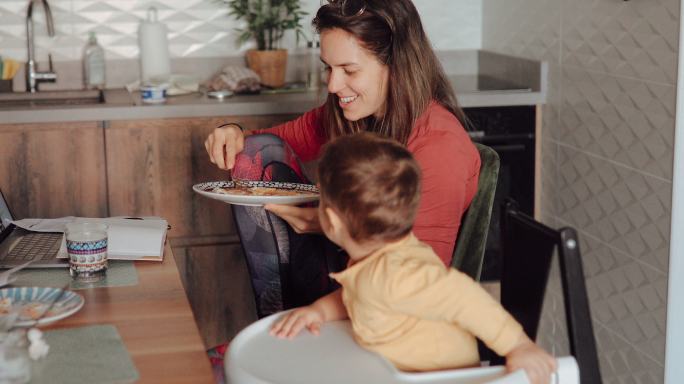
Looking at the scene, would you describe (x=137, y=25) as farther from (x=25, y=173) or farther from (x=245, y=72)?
(x=25, y=173)

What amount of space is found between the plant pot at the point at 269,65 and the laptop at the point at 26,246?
57.7 inches

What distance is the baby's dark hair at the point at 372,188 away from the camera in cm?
140

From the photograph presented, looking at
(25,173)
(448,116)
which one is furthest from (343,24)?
(25,173)

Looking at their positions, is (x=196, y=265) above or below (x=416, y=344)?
below

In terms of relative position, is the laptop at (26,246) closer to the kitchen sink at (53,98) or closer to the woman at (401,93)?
the woman at (401,93)

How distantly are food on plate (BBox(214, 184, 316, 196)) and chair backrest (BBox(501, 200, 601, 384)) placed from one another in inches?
21.8

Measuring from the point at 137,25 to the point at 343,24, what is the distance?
176cm

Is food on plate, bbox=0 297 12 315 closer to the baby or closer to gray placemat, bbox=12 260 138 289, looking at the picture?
gray placemat, bbox=12 260 138 289

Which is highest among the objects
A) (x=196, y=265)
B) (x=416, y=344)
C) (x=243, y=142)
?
(x=243, y=142)

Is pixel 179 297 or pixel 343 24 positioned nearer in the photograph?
pixel 179 297

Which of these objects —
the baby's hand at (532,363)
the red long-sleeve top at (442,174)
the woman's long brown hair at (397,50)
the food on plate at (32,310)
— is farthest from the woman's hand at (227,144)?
the baby's hand at (532,363)

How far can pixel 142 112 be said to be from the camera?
10.0ft

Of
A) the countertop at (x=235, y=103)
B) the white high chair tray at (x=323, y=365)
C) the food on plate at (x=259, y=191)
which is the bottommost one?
the white high chair tray at (x=323, y=365)

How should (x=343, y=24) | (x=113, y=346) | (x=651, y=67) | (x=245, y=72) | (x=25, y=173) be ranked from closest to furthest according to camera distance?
(x=113, y=346) → (x=343, y=24) → (x=651, y=67) → (x=25, y=173) → (x=245, y=72)
